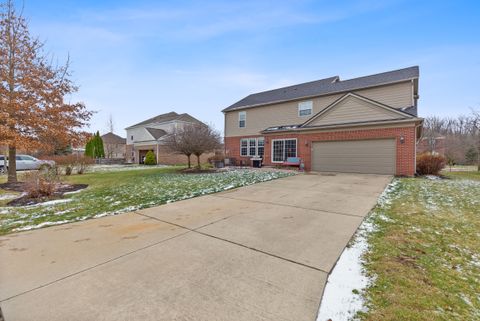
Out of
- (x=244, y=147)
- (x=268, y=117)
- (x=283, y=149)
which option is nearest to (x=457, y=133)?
(x=268, y=117)

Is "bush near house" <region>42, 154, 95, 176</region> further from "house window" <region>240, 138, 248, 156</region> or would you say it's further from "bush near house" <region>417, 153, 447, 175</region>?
"bush near house" <region>417, 153, 447, 175</region>

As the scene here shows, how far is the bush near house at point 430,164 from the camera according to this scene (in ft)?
40.6

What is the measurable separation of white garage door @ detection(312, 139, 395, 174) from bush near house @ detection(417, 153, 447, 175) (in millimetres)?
2299

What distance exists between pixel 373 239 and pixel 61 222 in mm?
6313

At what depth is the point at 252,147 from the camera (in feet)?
65.2

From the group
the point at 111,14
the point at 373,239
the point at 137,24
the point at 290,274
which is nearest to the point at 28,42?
the point at 111,14

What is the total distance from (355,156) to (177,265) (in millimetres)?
12979

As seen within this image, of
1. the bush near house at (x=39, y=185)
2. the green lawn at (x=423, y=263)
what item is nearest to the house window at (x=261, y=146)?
the green lawn at (x=423, y=263)

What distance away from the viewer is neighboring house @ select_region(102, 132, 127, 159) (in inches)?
1727

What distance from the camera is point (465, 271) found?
2.67 meters

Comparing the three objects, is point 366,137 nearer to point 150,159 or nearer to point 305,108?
point 305,108

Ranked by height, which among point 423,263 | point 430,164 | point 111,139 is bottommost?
point 423,263

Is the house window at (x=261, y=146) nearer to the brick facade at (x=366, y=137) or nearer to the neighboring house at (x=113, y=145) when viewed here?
the brick facade at (x=366, y=137)

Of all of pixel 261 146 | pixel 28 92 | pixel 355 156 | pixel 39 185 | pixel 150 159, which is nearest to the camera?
pixel 39 185
